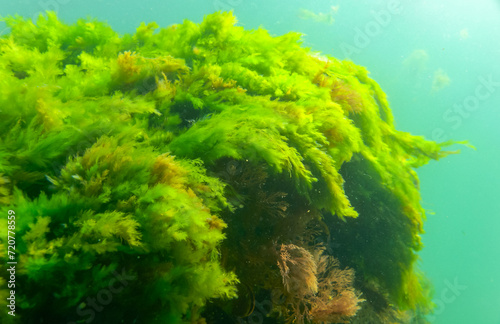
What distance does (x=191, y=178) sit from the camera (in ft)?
6.46

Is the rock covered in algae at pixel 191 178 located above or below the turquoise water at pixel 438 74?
below

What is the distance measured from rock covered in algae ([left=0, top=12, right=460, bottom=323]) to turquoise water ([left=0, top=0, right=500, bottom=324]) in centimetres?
725

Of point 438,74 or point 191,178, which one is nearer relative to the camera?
point 191,178

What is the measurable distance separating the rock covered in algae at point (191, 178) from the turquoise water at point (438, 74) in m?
7.25

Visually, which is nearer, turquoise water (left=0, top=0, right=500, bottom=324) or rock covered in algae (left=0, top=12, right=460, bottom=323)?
rock covered in algae (left=0, top=12, right=460, bottom=323)

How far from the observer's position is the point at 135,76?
2875 millimetres

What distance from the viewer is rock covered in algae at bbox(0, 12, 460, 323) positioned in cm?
145

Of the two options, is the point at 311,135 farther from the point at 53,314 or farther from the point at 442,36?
the point at 442,36

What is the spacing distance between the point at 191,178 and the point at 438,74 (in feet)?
136

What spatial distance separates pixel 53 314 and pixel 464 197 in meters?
68.2

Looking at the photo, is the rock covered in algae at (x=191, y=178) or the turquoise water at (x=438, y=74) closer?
the rock covered in algae at (x=191, y=178)

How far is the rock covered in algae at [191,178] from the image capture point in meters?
1.45

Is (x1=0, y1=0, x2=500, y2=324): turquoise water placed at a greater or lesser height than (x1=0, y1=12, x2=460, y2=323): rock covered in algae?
greater

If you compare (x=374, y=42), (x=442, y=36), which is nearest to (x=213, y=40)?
(x=374, y=42)
